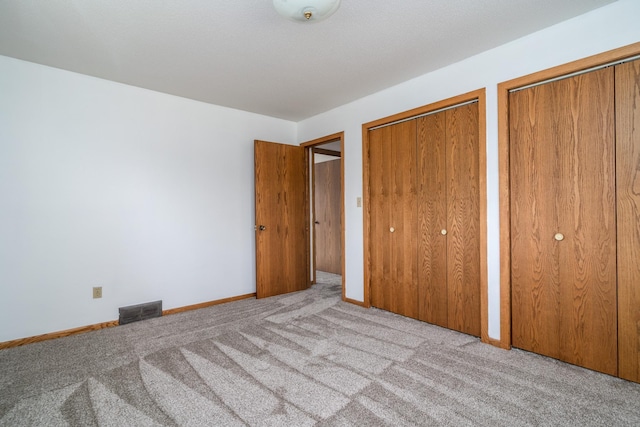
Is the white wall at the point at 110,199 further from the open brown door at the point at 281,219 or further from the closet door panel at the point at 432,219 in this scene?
the closet door panel at the point at 432,219

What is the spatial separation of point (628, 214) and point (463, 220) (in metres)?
1.05

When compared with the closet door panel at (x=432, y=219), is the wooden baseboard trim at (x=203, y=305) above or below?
below

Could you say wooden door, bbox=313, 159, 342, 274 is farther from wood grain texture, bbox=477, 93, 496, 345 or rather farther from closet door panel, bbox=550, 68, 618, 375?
closet door panel, bbox=550, 68, 618, 375

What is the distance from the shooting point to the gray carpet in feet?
5.48

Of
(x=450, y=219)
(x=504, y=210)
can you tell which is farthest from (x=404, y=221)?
(x=504, y=210)

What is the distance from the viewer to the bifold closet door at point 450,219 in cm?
270

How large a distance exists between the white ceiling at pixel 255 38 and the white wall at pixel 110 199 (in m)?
0.36

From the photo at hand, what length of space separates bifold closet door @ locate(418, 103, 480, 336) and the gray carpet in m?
0.26

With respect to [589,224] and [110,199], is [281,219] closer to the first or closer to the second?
[110,199]

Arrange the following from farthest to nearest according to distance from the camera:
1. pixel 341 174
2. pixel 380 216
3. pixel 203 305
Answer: pixel 341 174 → pixel 203 305 → pixel 380 216

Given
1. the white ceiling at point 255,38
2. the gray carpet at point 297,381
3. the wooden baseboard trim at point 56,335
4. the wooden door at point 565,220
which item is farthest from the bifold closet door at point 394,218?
the wooden baseboard trim at point 56,335

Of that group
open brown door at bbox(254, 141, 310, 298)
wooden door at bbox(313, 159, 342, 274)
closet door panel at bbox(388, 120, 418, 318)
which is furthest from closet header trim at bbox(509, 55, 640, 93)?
wooden door at bbox(313, 159, 342, 274)

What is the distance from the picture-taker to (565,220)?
→ 7.22 ft

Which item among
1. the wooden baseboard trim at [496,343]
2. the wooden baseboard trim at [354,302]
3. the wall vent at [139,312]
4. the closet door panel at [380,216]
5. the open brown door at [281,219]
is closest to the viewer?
the wooden baseboard trim at [496,343]
